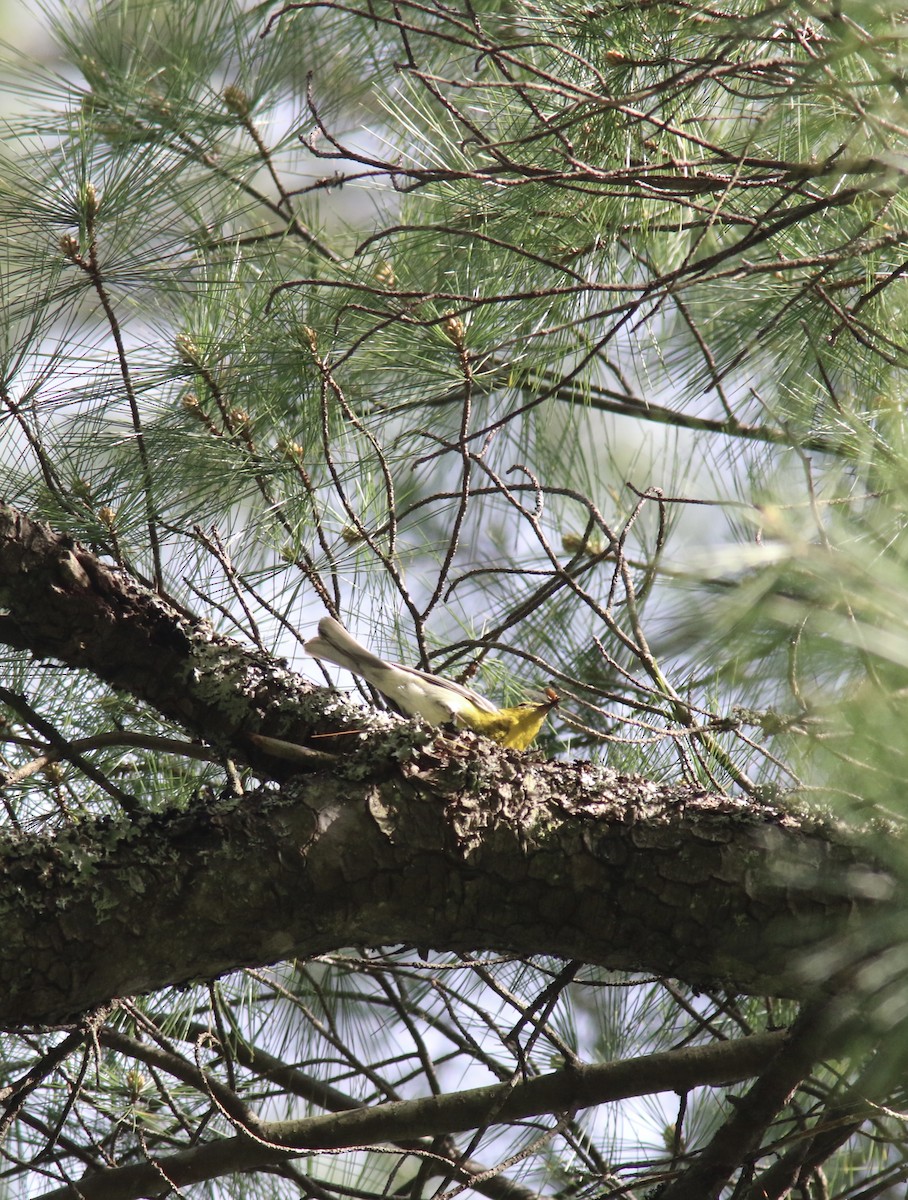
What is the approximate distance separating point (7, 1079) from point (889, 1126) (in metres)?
1.84

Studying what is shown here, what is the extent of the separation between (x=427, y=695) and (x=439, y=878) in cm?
64

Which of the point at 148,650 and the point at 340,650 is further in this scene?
the point at 340,650

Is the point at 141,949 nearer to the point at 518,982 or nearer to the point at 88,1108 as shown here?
the point at 518,982

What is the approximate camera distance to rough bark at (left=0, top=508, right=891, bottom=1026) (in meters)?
1.16

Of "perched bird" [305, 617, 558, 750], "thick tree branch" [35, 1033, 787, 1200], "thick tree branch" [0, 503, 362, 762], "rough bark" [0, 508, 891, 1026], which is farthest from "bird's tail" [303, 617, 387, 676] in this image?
"thick tree branch" [35, 1033, 787, 1200]

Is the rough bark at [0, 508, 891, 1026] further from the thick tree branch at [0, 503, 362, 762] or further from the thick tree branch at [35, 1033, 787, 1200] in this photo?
the thick tree branch at [35, 1033, 787, 1200]

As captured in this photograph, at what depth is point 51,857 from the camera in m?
1.17

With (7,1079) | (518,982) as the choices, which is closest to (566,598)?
(518,982)

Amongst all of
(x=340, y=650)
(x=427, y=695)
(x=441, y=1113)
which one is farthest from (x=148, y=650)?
(x=441, y=1113)

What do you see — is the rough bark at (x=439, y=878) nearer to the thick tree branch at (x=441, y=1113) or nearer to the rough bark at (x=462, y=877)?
the rough bark at (x=462, y=877)

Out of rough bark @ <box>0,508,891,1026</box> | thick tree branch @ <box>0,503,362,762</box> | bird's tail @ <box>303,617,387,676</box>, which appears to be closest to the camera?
rough bark @ <box>0,508,891,1026</box>

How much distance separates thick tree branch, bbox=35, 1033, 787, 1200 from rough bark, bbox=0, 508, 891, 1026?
283 millimetres

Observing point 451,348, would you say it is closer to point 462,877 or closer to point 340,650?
point 340,650

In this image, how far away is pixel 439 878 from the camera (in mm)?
1265
